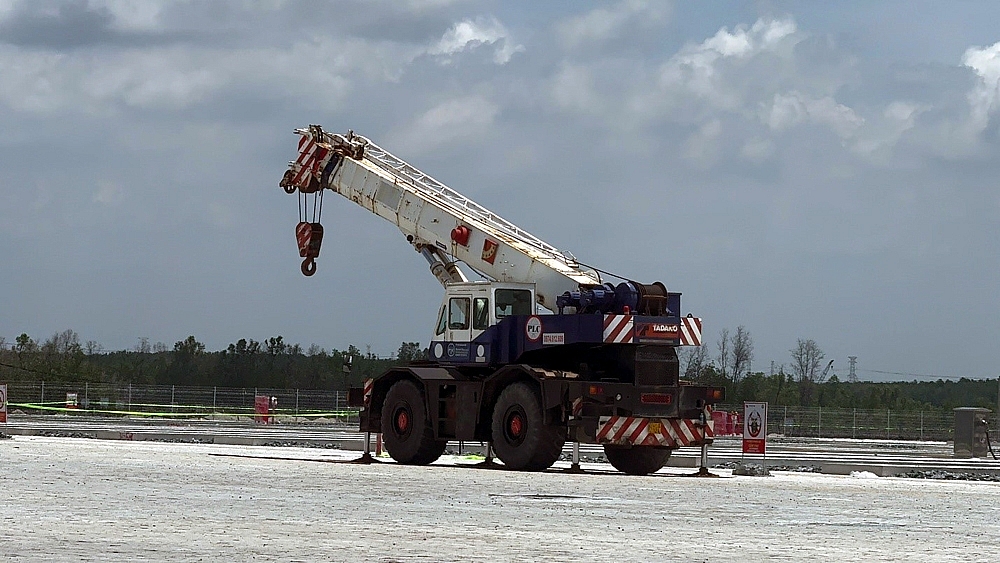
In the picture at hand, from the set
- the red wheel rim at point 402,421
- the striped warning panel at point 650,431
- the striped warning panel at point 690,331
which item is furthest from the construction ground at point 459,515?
the red wheel rim at point 402,421

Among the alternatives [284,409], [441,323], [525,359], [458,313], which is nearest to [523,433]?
[525,359]

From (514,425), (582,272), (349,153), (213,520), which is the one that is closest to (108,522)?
(213,520)

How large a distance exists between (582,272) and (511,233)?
1981 mm

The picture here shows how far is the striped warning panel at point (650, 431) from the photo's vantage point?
936 inches

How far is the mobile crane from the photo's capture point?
2392 cm

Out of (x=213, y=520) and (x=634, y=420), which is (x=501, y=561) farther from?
(x=634, y=420)

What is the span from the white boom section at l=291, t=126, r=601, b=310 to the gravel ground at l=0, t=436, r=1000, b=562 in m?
3.96

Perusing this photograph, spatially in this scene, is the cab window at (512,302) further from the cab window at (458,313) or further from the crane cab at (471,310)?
the cab window at (458,313)

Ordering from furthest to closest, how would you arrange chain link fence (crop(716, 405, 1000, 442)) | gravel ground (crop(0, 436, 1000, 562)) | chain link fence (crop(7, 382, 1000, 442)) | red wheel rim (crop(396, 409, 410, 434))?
chain link fence (crop(7, 382, 1000, 442)) → chain link fence (crop(716, 405, 1000, 442)) → red wheel rim (crop(396, 409, 410, 434)) → gravel ground (crop(0, 436, 1000, 562))

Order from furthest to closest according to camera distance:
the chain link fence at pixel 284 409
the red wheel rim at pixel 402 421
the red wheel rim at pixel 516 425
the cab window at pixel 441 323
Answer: the chain link fence at pixel 284 409 → the cab window at pixel 441 323 → the red wheel rim at pixel 402 421 → the red wheel rim at pixel 516 425

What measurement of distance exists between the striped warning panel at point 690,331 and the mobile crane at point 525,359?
0.03 metres

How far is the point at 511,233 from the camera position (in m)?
27.6

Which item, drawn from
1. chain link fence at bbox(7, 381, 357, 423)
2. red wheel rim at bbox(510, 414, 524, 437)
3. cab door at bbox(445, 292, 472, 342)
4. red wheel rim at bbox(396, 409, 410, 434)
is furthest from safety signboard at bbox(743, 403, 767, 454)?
chain link fence at bbox(7, 381, 357, 423)

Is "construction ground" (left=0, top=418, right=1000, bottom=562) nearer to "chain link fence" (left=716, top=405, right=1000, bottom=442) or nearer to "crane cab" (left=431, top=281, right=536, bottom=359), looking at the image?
"crane cab" (left=431, top=281, right=536, bottom=359)
